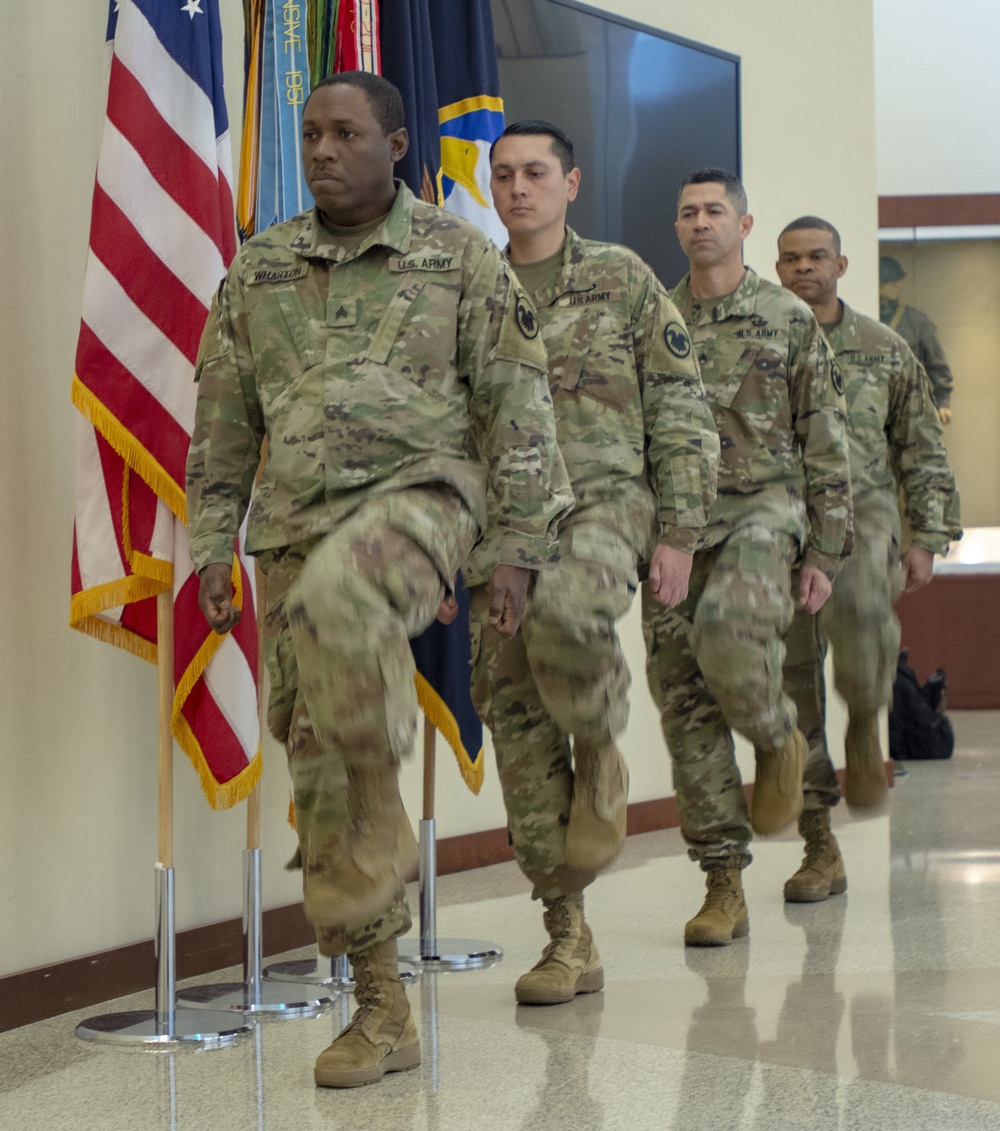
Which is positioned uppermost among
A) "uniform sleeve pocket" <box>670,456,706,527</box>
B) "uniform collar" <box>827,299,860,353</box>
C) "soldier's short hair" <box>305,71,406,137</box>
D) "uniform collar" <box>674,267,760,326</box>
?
"soldier's short hair" <box>305,71,406,137</box>

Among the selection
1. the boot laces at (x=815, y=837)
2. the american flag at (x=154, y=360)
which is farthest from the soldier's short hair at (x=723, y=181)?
the boot laces at (x=815, y=837)

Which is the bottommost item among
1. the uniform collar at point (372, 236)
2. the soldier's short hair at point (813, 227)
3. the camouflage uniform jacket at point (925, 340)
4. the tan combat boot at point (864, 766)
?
the tan combat boot at point (864, 766)

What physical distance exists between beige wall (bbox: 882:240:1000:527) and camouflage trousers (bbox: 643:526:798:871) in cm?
747

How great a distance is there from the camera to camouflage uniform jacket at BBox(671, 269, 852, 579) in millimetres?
3943

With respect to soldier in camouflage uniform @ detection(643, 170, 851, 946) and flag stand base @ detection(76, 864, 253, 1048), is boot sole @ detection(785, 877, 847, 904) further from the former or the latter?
flag stand base @ detection(76, 864, 253, 1048)

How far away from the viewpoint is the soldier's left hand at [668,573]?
333cm

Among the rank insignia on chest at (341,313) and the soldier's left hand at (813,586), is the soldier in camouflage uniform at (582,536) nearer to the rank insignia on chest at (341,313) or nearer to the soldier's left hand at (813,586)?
the rank insignia on chest at (341,313)

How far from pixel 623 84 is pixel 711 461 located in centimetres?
275

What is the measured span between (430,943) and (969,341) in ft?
27.6

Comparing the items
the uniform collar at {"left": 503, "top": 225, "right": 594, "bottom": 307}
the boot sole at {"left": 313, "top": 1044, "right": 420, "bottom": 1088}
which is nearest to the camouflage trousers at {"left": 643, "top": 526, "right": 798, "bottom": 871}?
the uniform collar at {"left": 503, "top": 225, "right": 594, "bottom": 307}

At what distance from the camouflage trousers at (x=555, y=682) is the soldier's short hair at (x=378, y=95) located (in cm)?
87

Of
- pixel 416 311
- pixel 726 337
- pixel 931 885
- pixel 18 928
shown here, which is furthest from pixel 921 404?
pixel 18 928

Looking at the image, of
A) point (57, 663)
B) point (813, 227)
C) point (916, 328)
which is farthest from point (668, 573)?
point (916, 328)

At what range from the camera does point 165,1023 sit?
3074mm
